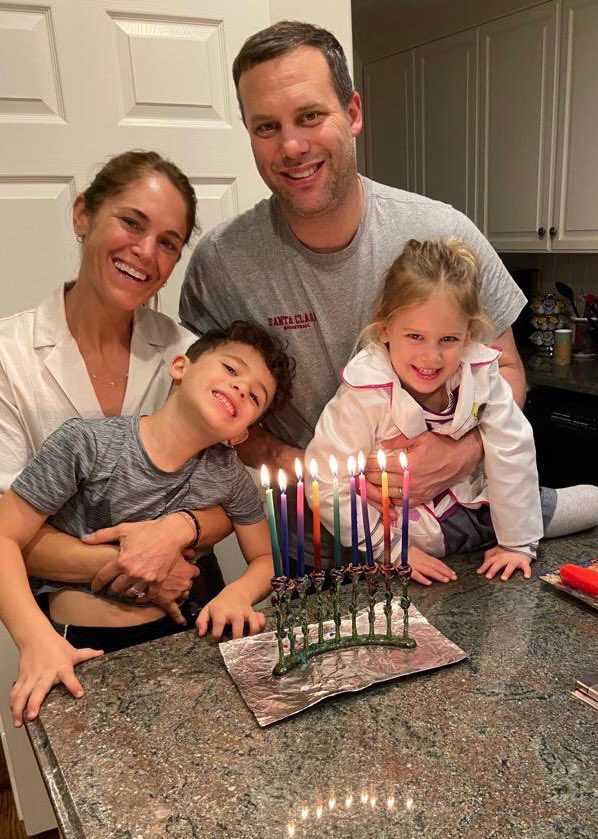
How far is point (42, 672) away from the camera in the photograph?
3.38 feet

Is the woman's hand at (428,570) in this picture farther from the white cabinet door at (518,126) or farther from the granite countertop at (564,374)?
the white cabinet door at (518,126)

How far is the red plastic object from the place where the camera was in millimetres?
1173

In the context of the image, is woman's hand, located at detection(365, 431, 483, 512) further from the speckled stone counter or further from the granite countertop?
the granite countertop

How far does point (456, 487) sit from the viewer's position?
4.90 ft

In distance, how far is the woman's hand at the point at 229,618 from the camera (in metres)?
1.14

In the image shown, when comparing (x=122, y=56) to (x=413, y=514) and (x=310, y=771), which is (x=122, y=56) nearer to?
(x=413, y=514)

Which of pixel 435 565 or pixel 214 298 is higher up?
pixel 214 298

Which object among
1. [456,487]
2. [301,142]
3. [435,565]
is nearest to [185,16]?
[301,142]

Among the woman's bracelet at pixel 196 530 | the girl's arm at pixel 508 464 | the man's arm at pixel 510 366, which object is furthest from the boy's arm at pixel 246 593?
the man's arm at pixel 510 366

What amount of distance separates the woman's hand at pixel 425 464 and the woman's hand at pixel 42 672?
0.64 metres

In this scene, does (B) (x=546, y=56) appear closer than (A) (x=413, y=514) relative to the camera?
No

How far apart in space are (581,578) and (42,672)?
0.86 m

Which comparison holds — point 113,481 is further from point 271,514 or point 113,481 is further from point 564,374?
point 564,374

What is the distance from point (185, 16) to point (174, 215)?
1.07 m
